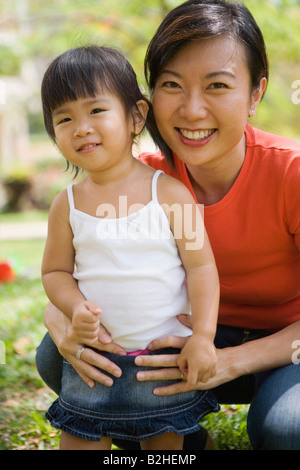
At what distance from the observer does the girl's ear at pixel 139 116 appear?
2.06 metres

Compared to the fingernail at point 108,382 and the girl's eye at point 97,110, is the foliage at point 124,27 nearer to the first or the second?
the girl's eye at point 97,110

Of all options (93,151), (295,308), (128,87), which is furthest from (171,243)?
(295,308)

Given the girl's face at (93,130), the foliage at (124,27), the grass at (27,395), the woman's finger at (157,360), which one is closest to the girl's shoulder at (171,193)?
the girl's face at (93,130)

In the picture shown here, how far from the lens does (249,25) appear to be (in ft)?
6.97

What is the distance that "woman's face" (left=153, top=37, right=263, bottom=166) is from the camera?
2.04m

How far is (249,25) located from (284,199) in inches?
24.8

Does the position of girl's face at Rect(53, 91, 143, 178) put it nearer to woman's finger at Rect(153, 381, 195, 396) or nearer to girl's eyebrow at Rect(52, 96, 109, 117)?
girl's eyebrow at Rect(52, 96, 109, 117)

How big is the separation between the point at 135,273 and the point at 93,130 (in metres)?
0.47

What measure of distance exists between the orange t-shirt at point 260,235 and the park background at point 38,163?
582mm

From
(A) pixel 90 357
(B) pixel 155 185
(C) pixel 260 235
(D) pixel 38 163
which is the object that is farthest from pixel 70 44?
(D) pixel 38 163

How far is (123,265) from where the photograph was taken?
6.31 feet

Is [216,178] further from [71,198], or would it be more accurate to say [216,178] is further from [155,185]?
[71,198]

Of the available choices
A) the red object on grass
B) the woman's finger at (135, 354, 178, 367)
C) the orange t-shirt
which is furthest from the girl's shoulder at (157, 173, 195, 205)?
the red object on grass

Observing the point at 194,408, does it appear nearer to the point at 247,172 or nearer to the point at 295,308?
the point at 295,308
